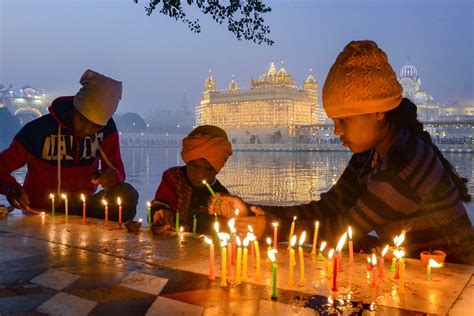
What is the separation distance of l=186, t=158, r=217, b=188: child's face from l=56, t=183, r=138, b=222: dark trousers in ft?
2.43

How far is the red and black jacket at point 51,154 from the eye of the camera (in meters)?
4.61

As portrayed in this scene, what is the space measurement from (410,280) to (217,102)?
96.6 meters

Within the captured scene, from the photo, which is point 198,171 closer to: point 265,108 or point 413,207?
point 413,207

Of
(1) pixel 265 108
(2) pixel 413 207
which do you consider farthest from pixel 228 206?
(1) pixel 265 108

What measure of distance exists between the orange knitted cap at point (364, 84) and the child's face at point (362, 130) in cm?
6

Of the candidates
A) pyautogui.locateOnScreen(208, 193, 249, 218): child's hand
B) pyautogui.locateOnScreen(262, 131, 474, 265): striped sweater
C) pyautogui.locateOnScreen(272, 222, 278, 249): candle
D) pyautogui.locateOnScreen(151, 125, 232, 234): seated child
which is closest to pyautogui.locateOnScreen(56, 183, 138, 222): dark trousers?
pyautogui.locateOnScreen(151, 125, 232, 234): seated child

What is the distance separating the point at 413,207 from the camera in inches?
94.5

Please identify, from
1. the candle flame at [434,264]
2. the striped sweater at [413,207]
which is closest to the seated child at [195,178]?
the striped sweater at [413,207]

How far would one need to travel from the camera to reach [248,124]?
9419 cm

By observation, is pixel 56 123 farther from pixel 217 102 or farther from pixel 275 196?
pixel 217 102

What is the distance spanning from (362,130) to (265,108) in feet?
293

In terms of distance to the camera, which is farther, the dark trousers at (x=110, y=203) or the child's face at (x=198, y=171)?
the dark trousers at (x=110, y=203)

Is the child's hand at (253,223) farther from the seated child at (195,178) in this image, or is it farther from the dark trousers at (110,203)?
the dark trousers at (110,203)

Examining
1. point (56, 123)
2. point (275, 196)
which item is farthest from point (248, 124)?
point (56, 123)
